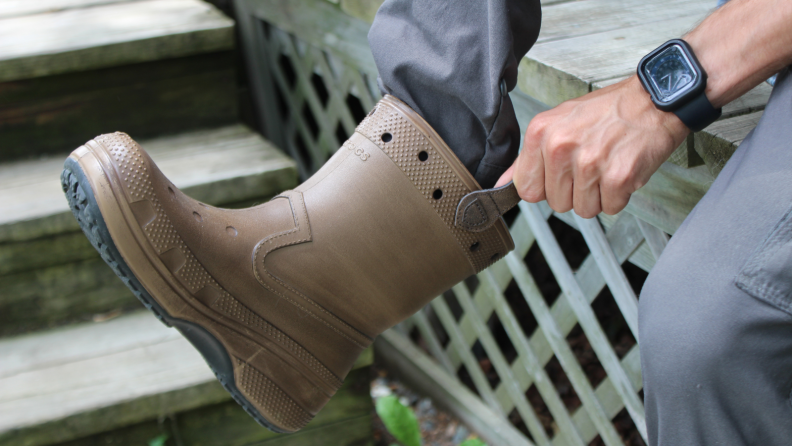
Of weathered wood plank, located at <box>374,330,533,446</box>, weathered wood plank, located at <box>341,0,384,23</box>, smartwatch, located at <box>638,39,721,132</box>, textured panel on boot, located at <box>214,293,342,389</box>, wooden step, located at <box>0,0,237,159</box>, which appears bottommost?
weathered wood plank, located at <box>374,330,533,446</box>

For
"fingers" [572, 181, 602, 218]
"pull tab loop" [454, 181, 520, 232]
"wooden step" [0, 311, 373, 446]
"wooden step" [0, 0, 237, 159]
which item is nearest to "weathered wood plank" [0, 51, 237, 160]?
"wooden step" [0, 0, 237, 159]

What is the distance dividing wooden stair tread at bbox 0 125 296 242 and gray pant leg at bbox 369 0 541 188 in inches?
21.9

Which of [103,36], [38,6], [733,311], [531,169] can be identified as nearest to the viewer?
[733,311]

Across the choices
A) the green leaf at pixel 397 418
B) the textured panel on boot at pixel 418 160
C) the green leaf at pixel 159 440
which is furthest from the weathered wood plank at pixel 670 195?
the green leaf at pixel 159 440

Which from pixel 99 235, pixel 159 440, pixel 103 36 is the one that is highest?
pixel 103 36

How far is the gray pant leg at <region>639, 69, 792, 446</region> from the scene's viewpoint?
483 mm

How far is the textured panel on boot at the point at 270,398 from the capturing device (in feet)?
2.77

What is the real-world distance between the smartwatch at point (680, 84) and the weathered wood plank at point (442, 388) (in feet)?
3.45

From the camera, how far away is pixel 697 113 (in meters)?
0.60

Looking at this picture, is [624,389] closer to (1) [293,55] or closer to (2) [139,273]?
(2) [139,273]

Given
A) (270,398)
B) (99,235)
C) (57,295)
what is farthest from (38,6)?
(270,398)

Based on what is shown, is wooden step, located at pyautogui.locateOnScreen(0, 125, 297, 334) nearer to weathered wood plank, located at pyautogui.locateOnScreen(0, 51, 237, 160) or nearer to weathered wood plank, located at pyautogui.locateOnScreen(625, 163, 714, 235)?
weathered wood plank, located at pyautogui.locateOnScreen(0, 51, 237, 160)

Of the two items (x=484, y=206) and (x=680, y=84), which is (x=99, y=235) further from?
(x=680, y=84)

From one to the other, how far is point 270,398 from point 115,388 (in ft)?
1.38
